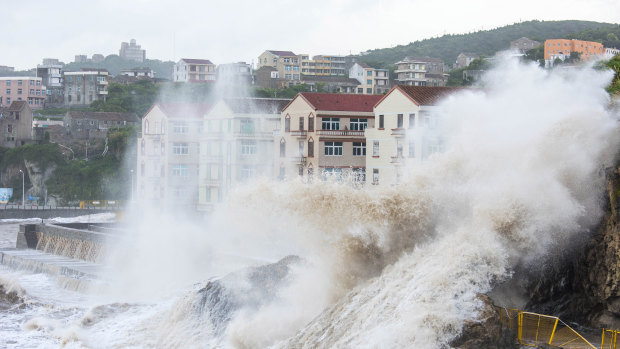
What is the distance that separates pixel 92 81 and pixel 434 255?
4397 inches

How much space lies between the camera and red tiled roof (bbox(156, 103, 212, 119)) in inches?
2060

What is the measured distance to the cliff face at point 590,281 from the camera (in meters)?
15.1

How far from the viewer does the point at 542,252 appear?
15805mm

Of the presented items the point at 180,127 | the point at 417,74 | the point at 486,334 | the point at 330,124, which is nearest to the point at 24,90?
the point at 417,74

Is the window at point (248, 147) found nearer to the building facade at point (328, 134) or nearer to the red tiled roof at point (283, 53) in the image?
the building facade at point (328, 134)

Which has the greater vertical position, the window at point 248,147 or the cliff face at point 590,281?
the window at point 248,147

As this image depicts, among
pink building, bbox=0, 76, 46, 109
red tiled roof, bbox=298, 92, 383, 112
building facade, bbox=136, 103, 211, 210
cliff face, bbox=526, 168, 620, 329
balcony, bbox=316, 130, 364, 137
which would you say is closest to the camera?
cliff face, bbox=526, 168, 620, 329

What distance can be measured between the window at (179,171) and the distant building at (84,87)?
7159cm

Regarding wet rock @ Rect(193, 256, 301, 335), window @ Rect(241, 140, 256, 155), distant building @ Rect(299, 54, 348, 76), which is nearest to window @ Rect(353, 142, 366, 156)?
window @ Rect(241, 140, 256, 155)

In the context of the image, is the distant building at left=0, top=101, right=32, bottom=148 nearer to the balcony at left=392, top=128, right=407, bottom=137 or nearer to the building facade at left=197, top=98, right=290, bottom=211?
the building facade at left=197, top=98, right=290, bottom=211

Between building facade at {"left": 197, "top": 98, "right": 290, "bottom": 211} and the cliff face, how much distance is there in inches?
1135

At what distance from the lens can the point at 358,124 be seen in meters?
42.2

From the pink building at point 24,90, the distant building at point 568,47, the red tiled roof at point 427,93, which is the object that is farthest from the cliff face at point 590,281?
the pink building at point 24,90

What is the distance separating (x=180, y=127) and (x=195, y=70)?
71.8 m
